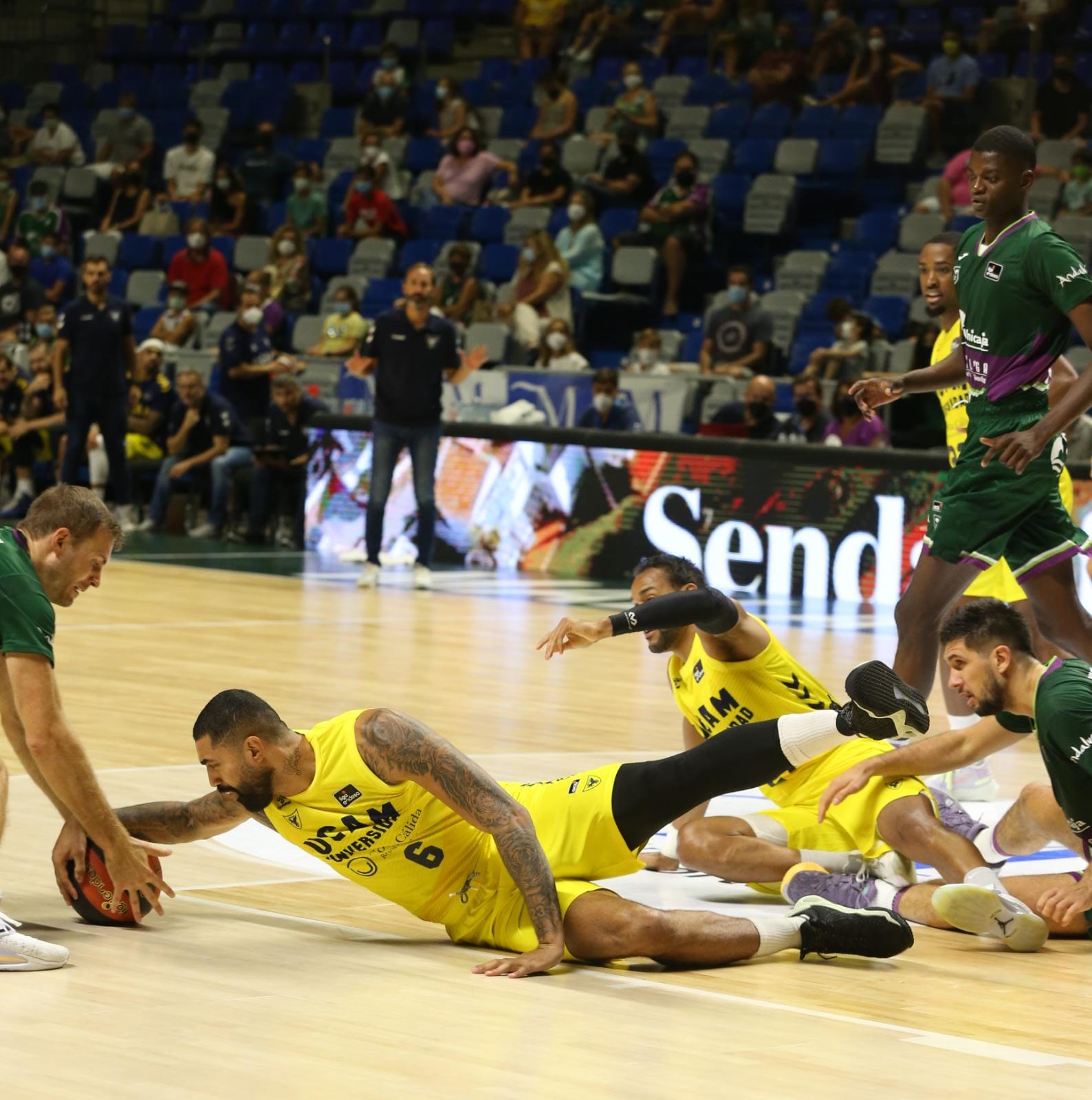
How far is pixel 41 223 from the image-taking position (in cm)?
2227

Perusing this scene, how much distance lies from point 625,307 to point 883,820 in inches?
511

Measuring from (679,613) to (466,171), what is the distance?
1553cm

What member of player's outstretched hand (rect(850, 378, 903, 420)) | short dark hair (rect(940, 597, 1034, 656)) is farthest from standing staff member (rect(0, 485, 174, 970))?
player's outstretched hand (rect(850, 378, 903, 420))

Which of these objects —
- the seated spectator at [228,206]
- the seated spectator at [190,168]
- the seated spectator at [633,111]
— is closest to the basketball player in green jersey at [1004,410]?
the seated spectator at [633,111]

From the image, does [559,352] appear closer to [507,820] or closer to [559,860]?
[559,860]

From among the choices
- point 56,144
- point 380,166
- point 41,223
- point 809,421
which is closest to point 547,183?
point 380,166

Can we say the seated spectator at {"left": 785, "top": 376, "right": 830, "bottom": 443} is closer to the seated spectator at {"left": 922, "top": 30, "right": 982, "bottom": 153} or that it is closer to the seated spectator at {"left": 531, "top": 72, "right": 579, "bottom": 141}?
the seated spectator at {"left": 922, "top": 30, "right": 982, "bottom": 153}

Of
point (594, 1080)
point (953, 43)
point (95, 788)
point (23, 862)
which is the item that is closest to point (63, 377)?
point (953, 43)

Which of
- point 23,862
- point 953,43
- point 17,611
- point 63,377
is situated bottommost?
point 23,862

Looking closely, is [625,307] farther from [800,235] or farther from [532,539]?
[532,539]

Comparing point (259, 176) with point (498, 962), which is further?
point (259, 176)

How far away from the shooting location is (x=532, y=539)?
1552cm

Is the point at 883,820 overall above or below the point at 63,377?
below

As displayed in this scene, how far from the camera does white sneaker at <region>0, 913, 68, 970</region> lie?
4.54 meters
